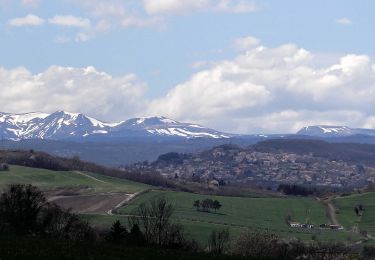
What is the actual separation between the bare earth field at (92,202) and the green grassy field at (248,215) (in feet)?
14.6

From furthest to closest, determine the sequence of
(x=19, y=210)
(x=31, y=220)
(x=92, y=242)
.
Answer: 1. (x=19, y=210)
2. (x=31, y=220)
3. (x=92, y=242)

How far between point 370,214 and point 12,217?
120 m

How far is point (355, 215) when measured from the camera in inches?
6880

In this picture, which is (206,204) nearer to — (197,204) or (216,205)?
(197,204)

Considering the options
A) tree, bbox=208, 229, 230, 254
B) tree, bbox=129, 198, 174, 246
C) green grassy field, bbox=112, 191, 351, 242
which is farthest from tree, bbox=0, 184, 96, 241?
green grassy field, bbox=112, 191, 351, 242

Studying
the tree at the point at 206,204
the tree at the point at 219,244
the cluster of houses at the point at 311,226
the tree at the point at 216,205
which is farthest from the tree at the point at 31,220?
the tree at the point at 216,205

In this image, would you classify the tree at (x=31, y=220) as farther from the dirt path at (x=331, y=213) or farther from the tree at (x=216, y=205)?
the dirt path at (x=331, y=213)

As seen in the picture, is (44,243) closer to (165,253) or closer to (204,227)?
(165,253)

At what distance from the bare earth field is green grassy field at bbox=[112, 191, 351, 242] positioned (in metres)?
4.46

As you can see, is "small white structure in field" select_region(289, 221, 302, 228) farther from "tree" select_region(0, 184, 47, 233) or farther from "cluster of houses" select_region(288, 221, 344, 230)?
"tree" select_region(0, 184, 47, 233)

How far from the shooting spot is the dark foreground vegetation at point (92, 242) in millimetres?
35000

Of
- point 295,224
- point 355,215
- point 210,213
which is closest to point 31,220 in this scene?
point 295,224

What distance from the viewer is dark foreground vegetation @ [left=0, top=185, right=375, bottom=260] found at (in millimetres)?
35000

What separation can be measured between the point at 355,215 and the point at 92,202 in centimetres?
6292
